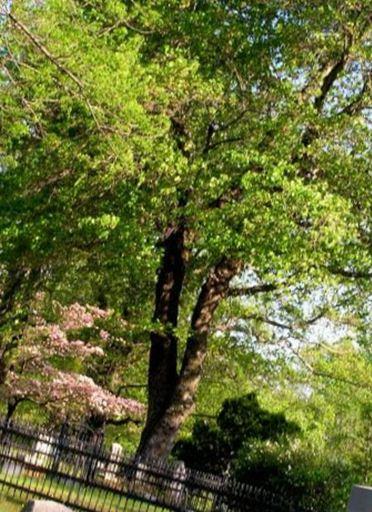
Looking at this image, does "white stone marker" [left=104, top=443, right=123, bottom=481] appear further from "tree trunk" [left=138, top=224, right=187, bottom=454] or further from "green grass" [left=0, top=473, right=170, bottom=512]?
"tree trunk" [left=138, top=224, right=187, bottom=454]

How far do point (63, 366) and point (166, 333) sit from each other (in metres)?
10.1

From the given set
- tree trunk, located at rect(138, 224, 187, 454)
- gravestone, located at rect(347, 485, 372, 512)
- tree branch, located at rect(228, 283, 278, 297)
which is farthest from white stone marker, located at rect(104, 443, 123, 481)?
gravestone, located at rect(347, 485, 372, 512)

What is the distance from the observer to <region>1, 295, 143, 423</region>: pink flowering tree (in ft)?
85.8

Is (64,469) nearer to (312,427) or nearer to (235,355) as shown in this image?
(235,355)

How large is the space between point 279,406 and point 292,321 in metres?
9.75

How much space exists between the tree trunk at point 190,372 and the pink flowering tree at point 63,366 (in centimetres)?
493

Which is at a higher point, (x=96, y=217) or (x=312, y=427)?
(x=96, y=217)

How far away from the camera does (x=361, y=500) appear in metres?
7.80

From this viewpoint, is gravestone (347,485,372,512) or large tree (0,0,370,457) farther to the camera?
large tree (0,0,370,457)

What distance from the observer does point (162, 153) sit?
693 inches

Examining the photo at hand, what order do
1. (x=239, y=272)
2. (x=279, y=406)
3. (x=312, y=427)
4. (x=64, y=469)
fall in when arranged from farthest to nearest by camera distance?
(x=279, y=406), (x=312, y=427), (x=239, y=272), (x=64, y=469)

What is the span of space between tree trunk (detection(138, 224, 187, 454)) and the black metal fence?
16.4ft

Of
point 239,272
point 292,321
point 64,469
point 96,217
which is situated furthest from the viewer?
point 292,321

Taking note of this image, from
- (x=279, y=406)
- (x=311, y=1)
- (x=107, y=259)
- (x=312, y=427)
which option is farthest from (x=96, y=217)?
(x=279, y=406)
